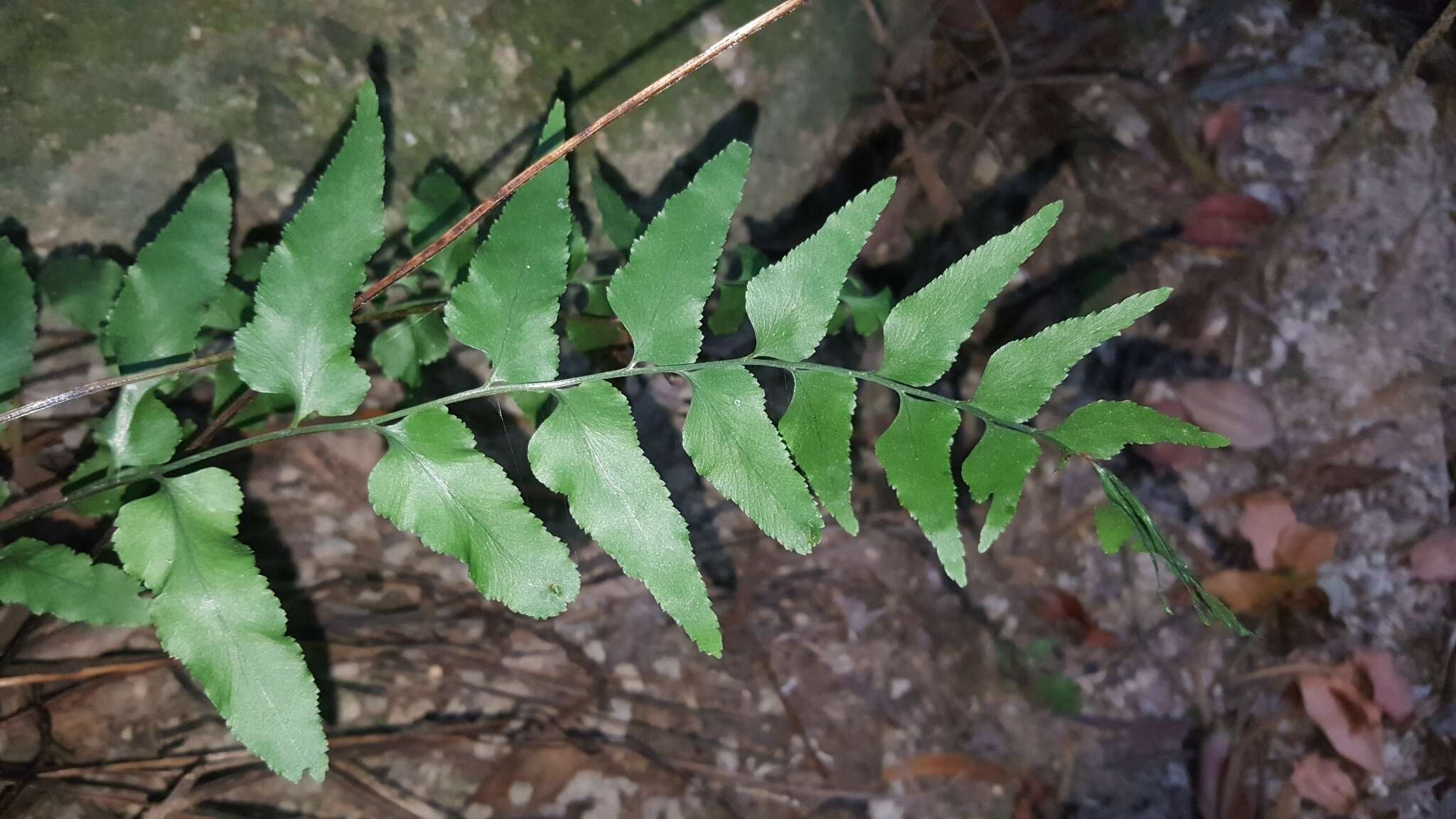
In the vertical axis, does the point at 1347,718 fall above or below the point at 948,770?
below

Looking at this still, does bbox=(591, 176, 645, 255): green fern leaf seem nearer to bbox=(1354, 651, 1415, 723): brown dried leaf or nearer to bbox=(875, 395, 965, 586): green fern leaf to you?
bbox=(875, 395, 965, 586): green fern leaf

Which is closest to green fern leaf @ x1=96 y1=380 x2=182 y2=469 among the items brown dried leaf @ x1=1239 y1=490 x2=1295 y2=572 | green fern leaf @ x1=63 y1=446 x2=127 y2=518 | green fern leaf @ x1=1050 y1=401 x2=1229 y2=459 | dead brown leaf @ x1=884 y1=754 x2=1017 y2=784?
green fern leaf @ x1=63 y1=446 x2=127 y2=518

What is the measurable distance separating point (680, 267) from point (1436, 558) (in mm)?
2311

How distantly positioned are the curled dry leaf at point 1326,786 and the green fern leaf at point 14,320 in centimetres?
291

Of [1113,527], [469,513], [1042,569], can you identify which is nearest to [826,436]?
[1113,527]

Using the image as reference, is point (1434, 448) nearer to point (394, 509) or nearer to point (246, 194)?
point (394, 509)

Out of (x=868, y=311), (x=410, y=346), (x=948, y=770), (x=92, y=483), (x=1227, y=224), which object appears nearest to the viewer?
(x=92, y=483)

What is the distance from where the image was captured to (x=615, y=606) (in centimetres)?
207

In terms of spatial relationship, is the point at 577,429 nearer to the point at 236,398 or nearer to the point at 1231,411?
the point at 236,398

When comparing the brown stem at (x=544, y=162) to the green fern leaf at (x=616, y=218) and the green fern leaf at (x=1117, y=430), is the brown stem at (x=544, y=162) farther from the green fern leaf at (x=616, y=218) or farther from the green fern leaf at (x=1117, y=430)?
the green fern leaf at (x=1117, y=430)

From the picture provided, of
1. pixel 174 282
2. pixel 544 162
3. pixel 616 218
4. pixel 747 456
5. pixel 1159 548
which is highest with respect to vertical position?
pixel 174 282

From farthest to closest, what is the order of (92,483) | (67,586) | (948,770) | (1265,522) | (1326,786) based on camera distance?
(1265,522)
(1326,786)
(948,770)
(92,483)
(67,586)

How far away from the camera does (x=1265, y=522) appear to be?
7.97 feet

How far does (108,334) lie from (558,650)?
1.04m
